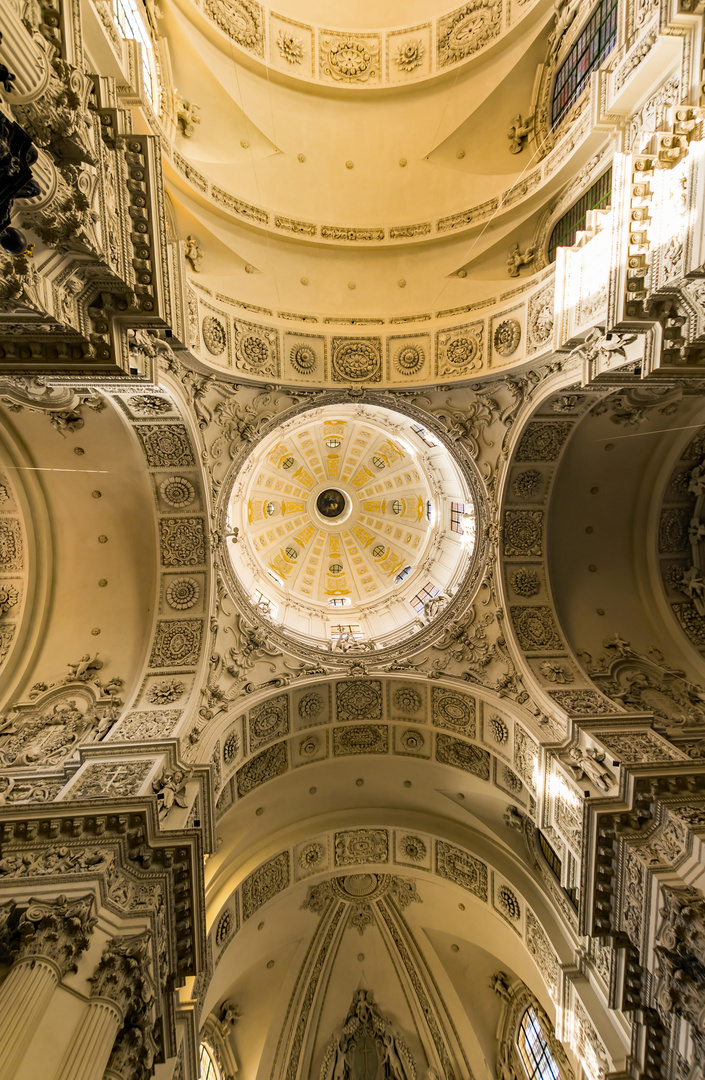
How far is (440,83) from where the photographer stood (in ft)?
55.7

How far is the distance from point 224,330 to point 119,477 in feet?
17.8

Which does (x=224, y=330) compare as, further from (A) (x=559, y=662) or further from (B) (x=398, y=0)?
(A) (x=559, y=662)

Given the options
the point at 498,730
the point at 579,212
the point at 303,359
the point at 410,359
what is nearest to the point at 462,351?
the point at 410,359

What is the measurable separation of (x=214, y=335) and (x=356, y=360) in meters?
4.52

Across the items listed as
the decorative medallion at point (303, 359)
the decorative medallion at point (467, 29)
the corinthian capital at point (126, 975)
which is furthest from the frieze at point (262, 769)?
the decorative medallion at point (467, 29)

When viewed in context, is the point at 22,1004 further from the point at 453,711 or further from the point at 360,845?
the point at 360,845

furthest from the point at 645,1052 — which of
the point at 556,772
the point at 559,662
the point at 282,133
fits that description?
the point at 282,133

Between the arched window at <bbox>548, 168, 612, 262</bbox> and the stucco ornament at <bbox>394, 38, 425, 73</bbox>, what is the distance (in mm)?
7559

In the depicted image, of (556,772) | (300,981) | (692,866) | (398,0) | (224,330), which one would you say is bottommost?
(300,981)

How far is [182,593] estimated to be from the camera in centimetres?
1645

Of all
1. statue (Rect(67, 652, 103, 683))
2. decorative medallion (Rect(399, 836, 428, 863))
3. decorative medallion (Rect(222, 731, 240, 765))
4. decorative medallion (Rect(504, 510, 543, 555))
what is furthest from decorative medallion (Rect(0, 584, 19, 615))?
decorative medallion (Rect(504, 510, 543, 555))

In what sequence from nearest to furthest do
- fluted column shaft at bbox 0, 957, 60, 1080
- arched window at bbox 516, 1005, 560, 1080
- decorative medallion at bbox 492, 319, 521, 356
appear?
1. fluted column shaft at bbox 0, 957, 60, 1080
2. decorative medallion at bbox 492, 319, 521, 356
3. arched window at bbox 516, 1005, 560, 1080

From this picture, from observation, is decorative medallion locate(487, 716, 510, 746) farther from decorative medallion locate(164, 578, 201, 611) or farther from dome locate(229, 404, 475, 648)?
decorative medallion locate(164, 578, 201, 611)

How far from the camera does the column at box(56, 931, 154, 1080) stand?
755 cm
